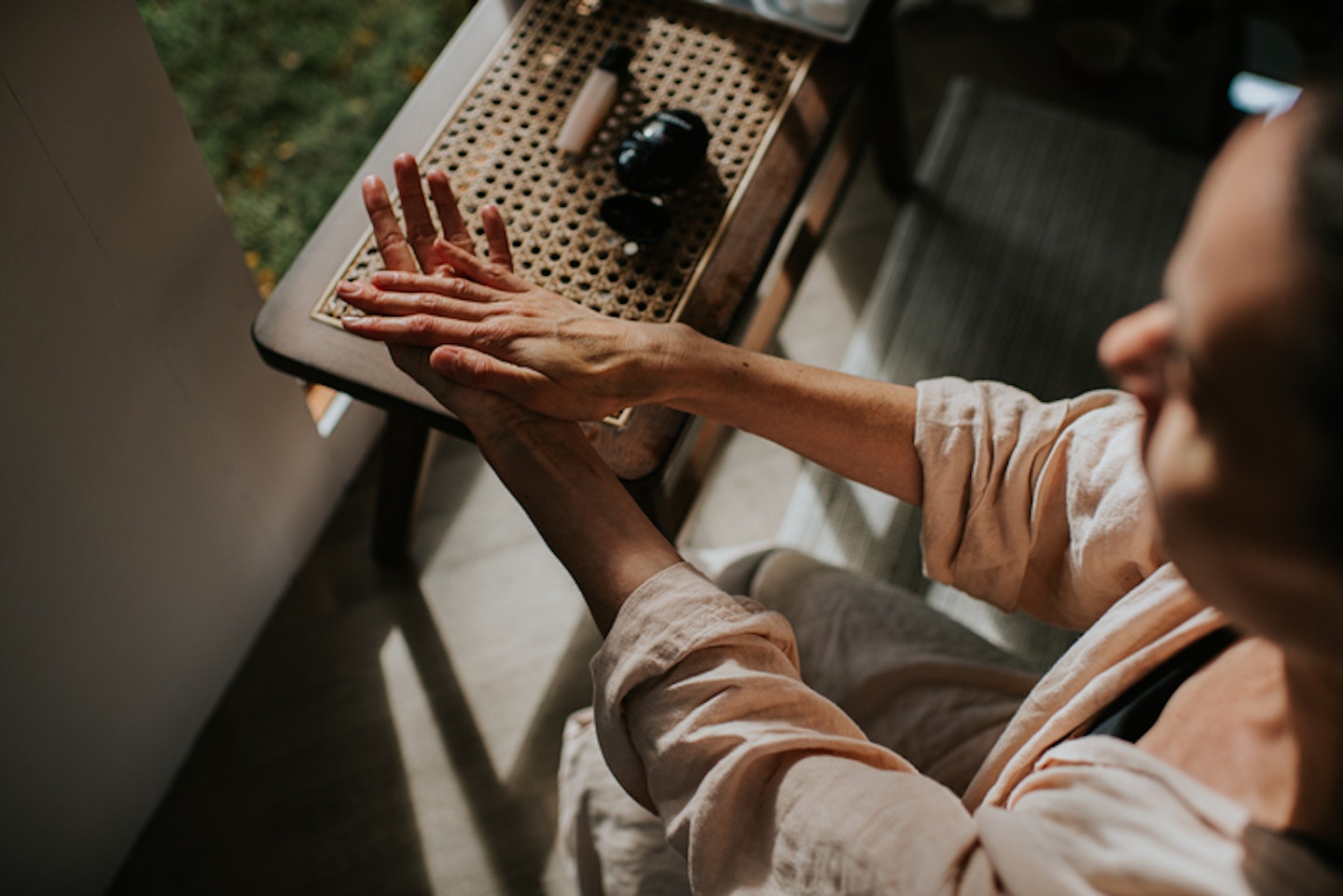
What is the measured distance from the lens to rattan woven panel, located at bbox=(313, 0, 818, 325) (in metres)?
0.93

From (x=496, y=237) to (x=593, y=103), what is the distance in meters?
0.19

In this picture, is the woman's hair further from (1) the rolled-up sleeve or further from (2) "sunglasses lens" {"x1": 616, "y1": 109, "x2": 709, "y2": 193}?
(2) "sunglasses lens" {"x1": 616, "y1": 109, "x2": 709, "y2": 193}

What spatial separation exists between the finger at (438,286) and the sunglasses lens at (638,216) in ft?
0.43

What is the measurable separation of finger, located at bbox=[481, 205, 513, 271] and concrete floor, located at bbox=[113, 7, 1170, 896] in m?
0.49

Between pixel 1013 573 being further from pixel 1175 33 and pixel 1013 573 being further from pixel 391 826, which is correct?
pixel 1175 33

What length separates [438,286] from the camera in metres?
0.87

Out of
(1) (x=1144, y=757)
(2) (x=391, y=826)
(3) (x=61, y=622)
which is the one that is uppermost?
(1) (x=1144, y=757)

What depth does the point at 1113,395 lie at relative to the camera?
818 millimetres

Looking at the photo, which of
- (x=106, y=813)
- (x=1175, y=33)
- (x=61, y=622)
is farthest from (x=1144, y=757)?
(x=1175, y=33)

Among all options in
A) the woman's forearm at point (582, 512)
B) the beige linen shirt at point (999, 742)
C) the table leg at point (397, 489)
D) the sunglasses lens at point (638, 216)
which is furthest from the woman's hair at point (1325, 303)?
the table leg at point (397, 489)

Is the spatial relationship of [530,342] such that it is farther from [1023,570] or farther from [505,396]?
[1023,570]

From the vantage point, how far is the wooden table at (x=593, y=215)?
0.89m

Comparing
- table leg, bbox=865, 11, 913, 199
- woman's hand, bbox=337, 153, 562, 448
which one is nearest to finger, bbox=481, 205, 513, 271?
woman's hand, bbox=337, 153, 562, 448

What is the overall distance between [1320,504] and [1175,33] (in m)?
1.82
